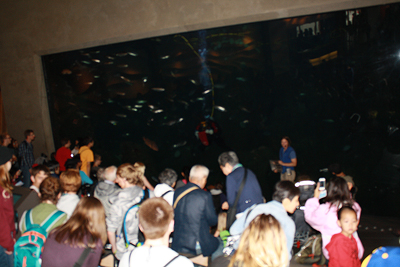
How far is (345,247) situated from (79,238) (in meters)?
2.27

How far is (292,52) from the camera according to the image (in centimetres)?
686

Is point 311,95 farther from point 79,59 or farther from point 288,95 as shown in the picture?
point 79,59

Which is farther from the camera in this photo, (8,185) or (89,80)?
(89,80)

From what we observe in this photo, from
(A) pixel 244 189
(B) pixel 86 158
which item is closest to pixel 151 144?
(B) pixel 86 158

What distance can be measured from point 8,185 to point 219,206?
2716 mm

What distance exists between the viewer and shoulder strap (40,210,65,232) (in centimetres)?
255

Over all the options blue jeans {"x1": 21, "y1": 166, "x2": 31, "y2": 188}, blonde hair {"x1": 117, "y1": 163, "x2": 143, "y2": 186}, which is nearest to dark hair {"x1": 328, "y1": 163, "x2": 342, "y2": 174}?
blonde hair {"x1": 117, "y1": 163, "x2": 143, "y2": 186}

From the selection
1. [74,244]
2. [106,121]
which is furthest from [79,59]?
[74,244]

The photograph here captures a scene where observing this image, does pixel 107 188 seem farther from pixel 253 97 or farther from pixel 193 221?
pixel 253 97

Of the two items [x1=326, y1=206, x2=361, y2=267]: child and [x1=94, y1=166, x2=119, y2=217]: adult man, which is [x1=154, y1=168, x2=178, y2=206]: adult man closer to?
[x1=94, y1=166, x2=119, y2=217]: adult man

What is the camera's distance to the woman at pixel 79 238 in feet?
6.81

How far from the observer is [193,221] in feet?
9.44

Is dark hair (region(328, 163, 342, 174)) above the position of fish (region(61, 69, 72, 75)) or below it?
below

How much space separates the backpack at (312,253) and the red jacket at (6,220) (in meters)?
3.11
